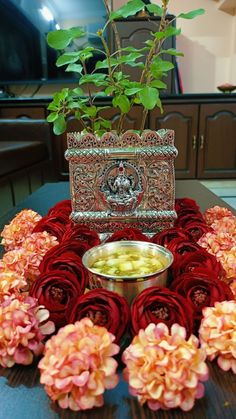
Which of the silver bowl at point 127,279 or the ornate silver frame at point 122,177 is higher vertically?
the ornate silver frame at point 122,177

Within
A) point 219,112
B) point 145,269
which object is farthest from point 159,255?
point 219,112

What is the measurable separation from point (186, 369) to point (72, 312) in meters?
0.13

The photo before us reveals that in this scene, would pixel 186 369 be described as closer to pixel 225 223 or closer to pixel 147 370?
pixel 147 370

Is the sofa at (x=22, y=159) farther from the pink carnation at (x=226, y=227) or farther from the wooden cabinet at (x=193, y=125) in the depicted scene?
the pink carnation at (x=226, y=227)

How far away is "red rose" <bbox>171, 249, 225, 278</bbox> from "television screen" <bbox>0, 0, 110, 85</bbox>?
2666 mm

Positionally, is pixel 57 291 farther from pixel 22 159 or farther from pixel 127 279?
pixel 22 159

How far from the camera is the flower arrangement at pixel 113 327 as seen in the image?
0.95 feet

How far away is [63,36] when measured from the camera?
58 centimetres

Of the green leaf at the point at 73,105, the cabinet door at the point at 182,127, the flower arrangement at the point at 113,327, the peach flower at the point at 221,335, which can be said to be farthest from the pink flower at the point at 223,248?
the cabinet door at the point at 182,127

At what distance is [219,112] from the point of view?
2.62m

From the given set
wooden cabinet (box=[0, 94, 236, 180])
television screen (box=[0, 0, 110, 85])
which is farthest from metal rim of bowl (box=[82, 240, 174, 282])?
television screen (box=[0, 0, 110, 85])

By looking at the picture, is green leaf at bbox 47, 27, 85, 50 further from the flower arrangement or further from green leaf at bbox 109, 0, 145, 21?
the flower arrangement

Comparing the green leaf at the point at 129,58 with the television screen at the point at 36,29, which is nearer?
the green leaf at the point at 129,58

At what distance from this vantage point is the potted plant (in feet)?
1.96
